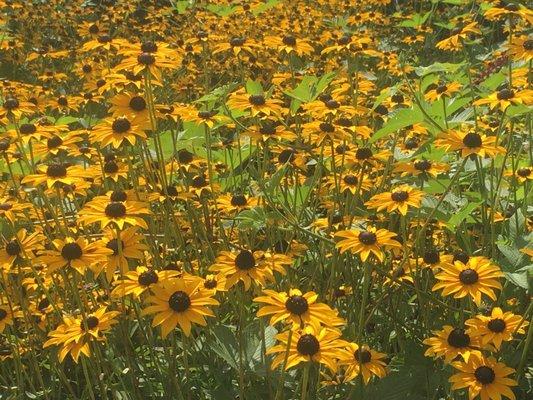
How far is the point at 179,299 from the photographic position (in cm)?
175

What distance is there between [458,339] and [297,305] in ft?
1.60

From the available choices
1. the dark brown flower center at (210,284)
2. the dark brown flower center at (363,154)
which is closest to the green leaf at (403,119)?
the dark brown flower center at (363,154)

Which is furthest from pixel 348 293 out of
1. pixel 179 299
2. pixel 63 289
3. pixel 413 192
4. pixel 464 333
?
pixel 63 289

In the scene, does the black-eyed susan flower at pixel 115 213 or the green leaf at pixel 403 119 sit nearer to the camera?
the black-eyed susan flower at pixel 115 213

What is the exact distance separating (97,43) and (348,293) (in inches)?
61.6

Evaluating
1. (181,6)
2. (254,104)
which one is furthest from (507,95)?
(181,6)

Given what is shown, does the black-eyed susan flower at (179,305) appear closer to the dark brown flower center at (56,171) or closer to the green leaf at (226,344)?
the green leaf at (226,344)

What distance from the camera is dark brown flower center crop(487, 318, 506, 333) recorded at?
5.99 ft

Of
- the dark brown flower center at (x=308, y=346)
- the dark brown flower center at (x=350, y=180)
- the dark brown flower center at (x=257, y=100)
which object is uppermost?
the dark brown flower center at (x=257, y=100)

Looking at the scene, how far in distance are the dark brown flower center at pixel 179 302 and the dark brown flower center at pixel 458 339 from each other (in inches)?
27.8

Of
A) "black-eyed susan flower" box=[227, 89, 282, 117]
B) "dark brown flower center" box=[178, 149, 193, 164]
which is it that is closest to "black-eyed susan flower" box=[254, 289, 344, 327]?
"black-eyed susan flower" box=[227, 89, 282, 117]

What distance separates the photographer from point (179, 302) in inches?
68.9

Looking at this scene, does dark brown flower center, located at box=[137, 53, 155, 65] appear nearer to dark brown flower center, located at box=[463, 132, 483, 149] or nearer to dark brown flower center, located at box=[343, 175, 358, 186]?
dark brown flower center, located at box=[343, 175, 358, 186]

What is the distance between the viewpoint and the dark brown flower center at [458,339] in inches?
73.2
